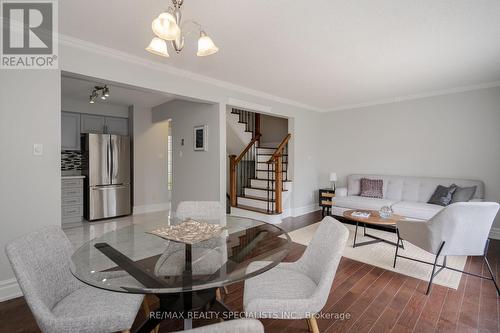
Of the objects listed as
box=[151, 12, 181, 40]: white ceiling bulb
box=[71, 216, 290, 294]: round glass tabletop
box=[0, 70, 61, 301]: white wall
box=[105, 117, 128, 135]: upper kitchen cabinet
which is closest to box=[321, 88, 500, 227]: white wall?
box=[71, 216, 290, 294]: round glass tabletop

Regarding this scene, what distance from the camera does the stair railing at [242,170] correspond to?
17.4 ft

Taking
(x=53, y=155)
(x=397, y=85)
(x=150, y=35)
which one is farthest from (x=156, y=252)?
(x=397, y=85)

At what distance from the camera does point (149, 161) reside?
5.92m

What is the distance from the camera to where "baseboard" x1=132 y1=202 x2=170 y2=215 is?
572 centimetres

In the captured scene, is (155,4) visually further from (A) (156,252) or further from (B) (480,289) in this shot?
(B) (480,289)

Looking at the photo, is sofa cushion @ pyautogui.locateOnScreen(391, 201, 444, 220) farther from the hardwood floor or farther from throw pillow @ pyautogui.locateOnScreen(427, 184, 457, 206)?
the hardwood floor

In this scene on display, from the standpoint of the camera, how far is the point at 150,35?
2430 millimetres

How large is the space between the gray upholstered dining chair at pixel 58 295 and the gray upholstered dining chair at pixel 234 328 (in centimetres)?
89

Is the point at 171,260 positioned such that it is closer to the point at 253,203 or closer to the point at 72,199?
the point at 253,203

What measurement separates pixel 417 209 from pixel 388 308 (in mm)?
2466

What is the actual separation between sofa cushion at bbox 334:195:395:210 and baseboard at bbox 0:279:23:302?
4773 millimetres

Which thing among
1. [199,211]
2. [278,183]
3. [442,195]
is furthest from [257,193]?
[442,195]

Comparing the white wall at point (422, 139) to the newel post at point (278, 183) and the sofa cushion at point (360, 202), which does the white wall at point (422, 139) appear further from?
the newel post at point (278, 183)

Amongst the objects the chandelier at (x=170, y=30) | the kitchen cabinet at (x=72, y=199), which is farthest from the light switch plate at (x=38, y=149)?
the kitchen cabinet at (x=72, y=199)
